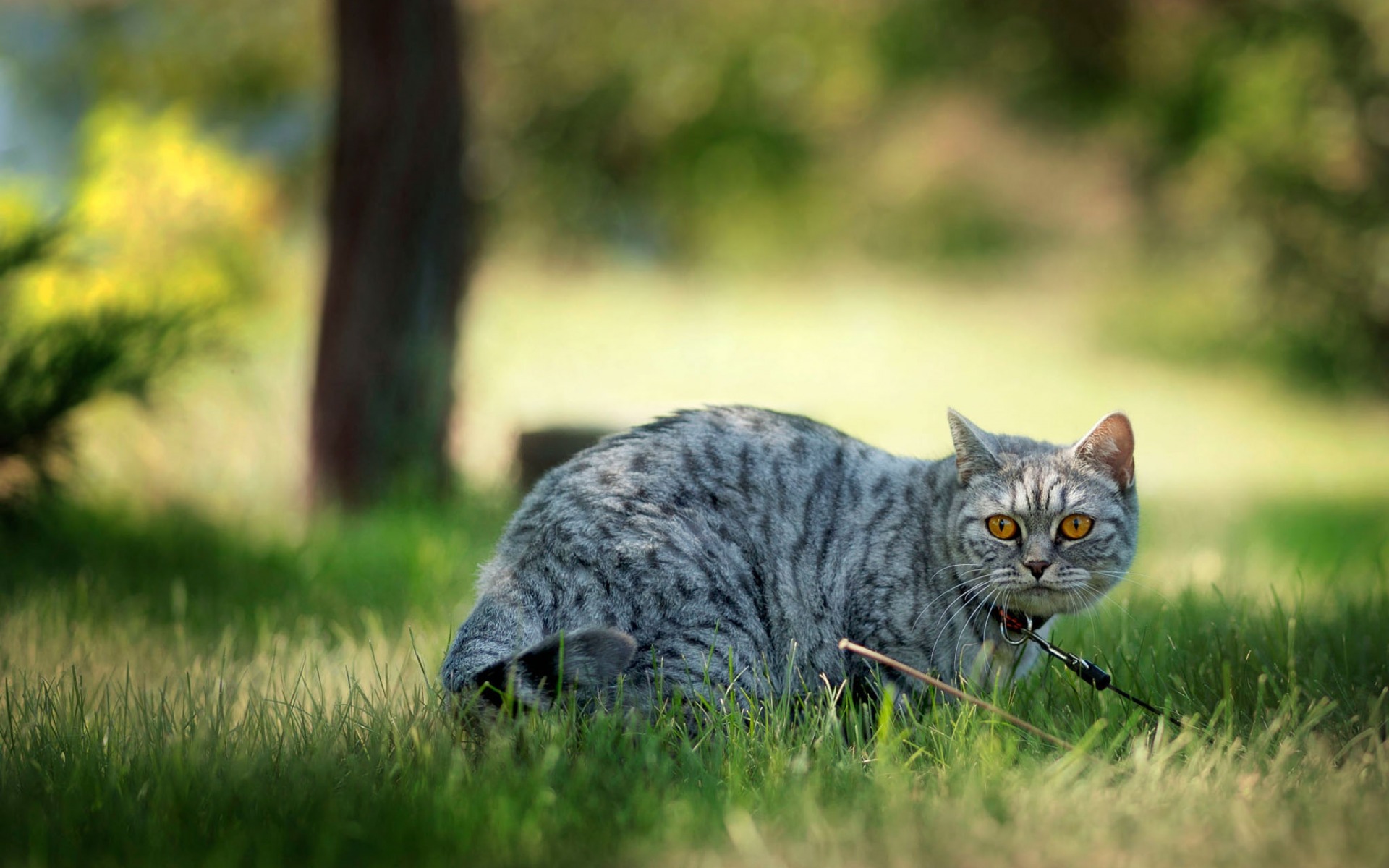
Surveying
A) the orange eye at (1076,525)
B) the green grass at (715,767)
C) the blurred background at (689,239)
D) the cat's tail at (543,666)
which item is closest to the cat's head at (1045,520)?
the orange eye at (1076,525)

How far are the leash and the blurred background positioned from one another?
1.78 m

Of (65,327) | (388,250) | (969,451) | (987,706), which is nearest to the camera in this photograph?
(987,706)

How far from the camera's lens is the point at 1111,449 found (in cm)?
287

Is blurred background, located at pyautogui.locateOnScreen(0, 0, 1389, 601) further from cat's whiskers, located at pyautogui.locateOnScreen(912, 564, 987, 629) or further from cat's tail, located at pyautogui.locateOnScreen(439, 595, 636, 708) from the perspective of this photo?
cat's tail, located at pyautogui.locateOnScreen(439, 595, 636, 708)

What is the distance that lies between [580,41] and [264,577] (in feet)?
35.2

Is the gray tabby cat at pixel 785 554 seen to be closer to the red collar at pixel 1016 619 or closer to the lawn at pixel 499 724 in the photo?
the red collar at pixel 1016 619

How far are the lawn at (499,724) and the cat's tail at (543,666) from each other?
0.07 meters

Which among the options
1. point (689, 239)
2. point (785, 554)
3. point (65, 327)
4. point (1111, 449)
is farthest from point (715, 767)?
point (689, 239)

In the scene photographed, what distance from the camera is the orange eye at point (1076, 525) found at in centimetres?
279

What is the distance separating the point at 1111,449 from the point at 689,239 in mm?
12169

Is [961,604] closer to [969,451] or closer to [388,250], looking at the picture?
[969,451]

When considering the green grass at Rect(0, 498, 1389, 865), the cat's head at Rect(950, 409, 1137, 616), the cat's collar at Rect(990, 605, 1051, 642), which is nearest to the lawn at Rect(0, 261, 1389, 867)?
the green grass at Rect(0, 498, 1389, 865)

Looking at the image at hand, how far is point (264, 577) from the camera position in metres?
4.36

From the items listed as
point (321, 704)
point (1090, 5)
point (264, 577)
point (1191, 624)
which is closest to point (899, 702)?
point (1191, 624)
